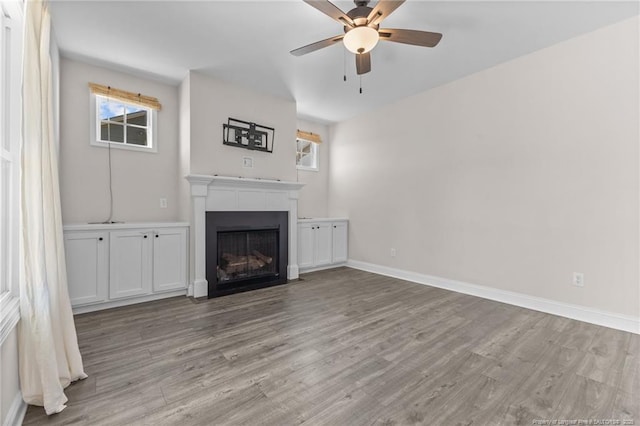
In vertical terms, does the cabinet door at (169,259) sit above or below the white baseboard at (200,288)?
above

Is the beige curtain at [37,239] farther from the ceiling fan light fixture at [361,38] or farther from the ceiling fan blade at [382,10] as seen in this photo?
the ceiling fan blade at [382,10]

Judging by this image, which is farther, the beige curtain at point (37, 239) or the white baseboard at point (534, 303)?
the white baseboard at point (534, 303)

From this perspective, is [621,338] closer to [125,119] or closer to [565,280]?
[565,280]

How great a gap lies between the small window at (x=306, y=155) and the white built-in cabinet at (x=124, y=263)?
258 cm

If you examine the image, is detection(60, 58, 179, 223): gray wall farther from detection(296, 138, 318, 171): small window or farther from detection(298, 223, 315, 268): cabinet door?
detection(296, 138, 318, 171): small window

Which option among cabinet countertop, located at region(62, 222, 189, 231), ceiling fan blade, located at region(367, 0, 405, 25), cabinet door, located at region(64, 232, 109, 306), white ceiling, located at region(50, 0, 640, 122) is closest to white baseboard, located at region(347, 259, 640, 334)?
white ceiling, located at region(50, 0, 640, 122)

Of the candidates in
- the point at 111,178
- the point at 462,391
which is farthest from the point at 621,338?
the point at 111,178

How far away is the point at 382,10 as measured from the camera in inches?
80.6

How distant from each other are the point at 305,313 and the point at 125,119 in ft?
10.6

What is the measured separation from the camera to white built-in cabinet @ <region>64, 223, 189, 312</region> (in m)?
2.88

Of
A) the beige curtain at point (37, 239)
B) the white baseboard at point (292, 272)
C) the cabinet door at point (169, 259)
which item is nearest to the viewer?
the beige curtain at point (37, 239)

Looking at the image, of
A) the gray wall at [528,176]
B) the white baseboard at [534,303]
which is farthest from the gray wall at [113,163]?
the white baseboard at [534,303]

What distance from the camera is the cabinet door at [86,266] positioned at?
285cm

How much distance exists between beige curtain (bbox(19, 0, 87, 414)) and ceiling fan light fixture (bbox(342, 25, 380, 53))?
1926 mm
